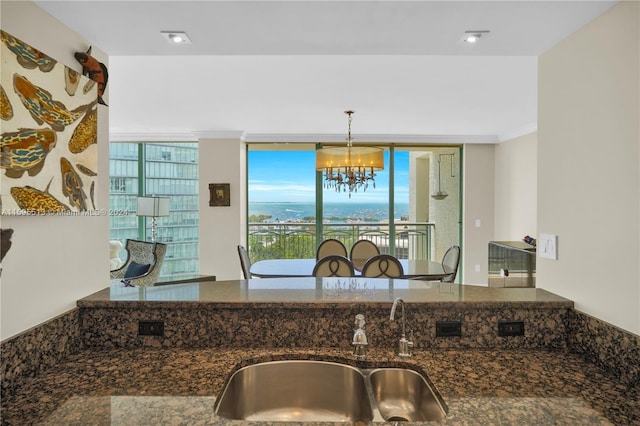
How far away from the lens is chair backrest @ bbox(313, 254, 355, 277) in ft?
11.1

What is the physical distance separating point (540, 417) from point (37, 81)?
185 centimetres

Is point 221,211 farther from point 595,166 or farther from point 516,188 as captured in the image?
point 595,166

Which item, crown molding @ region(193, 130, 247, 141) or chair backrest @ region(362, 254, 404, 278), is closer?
chair backrest @ region(362, 254, 404, 278)

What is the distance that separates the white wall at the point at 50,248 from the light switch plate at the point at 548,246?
2060 mm

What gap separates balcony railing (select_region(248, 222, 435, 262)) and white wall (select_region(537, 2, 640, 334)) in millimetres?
4428

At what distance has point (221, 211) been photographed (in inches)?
221

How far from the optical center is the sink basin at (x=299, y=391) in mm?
1347

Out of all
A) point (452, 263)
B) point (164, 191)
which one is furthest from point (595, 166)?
point (164, 191)

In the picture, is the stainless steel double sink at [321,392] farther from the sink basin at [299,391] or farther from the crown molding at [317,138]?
the crown molding at [317,138]

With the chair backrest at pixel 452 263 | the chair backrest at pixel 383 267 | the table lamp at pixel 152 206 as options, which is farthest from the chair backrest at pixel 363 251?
A: the table lamp at pixel 152 206

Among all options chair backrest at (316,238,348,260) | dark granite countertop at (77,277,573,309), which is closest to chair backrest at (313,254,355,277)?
chair backrest at (316,238,348,260)

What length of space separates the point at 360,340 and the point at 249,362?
0.41 m

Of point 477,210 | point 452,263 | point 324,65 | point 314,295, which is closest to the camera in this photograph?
point 314,295

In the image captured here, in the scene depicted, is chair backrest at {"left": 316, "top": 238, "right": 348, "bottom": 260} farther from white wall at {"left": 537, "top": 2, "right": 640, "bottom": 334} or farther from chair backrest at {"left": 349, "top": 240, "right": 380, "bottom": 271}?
white wall at {"left": 537, "top": 2, "right": 640, "bottom": 334}
